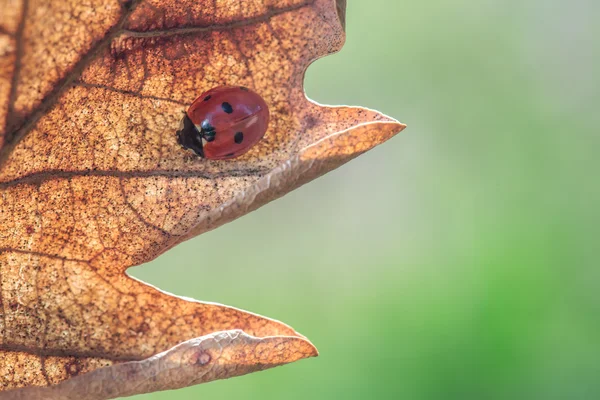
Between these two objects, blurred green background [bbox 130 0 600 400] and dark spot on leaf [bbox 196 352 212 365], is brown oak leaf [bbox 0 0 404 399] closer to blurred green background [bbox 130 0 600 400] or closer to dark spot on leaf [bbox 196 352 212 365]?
dark spot on leaf [bbox 196 352 212 365]

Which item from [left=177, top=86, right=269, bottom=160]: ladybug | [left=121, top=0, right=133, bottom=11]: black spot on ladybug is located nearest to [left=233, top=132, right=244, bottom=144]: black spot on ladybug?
[left=177, top=86, right=269, bottom=160]: ladybug

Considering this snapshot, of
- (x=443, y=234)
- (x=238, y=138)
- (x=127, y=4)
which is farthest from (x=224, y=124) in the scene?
(x=443, y=234)

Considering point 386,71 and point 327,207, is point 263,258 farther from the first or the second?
point 386,71

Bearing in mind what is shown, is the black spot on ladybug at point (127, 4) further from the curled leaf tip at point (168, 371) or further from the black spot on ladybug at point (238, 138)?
the curled leaf tip at point (168, 371)

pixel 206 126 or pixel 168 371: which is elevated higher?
pixel 206 126

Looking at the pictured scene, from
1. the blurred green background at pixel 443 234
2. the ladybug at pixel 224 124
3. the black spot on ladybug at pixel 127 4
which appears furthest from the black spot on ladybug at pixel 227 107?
the blurred green background at pixel 443 234

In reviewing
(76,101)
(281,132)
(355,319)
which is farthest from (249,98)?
(355,319)

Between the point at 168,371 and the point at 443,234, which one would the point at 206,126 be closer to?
the point at 168,371
